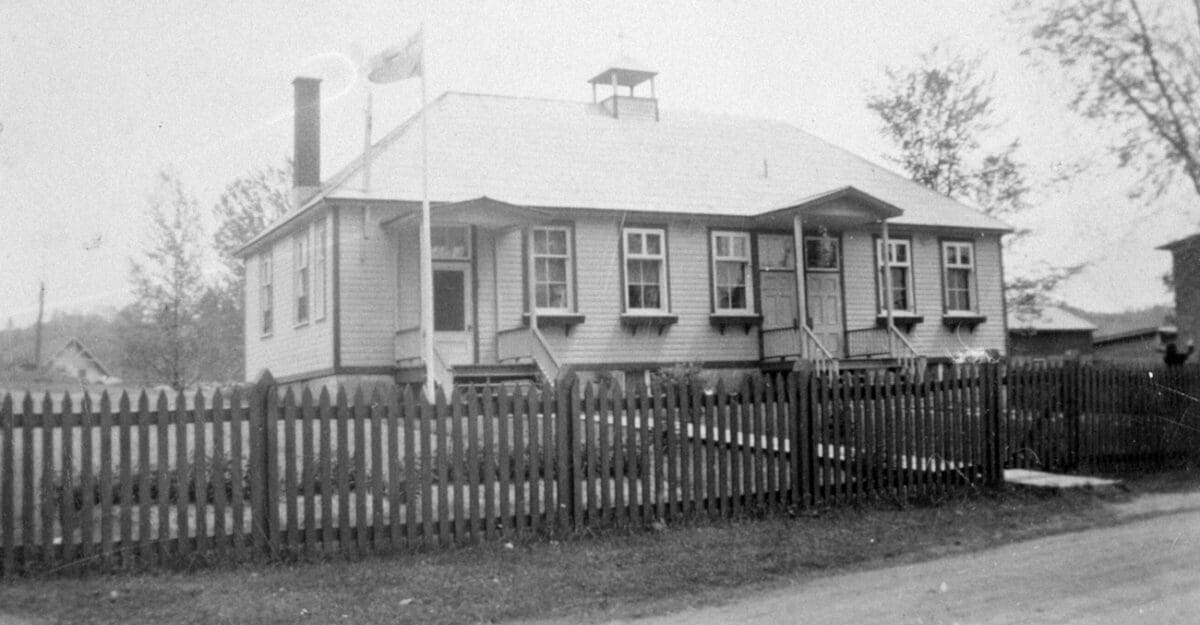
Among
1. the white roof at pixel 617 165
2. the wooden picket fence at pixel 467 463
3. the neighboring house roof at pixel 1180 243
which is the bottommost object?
the wooden picket fence at pixel 467 463

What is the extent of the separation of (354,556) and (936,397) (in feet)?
24.7

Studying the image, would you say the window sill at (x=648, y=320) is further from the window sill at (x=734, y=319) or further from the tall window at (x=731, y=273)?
the tall window at (x=731, y=273)

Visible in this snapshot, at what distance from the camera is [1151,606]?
7.79 metres

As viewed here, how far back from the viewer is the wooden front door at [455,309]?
73.3ft

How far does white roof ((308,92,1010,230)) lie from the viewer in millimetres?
23469

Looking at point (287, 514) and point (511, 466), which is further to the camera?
point (511, 466)

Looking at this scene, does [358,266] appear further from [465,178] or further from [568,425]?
[568,425]

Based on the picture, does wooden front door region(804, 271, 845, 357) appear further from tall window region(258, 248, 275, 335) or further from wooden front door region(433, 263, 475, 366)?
tall window region(258, 248, 275, 335)


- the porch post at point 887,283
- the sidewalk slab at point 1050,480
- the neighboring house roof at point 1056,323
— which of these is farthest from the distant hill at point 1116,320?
the sidewalk slab at point 1050,480

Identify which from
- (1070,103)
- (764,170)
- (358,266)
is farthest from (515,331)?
(1070,103)

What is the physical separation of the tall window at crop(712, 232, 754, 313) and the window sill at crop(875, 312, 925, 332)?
3979 millimetres

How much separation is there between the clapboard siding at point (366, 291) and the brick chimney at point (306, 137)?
4130 mm

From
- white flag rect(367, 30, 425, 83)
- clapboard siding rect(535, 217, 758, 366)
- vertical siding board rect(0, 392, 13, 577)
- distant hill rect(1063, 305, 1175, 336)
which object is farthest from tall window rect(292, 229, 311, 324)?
distant hill rect(1063, 305, 1175, 336)

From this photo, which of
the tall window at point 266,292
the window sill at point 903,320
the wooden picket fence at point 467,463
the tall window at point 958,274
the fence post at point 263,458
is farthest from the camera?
the tall window at point 958,274
